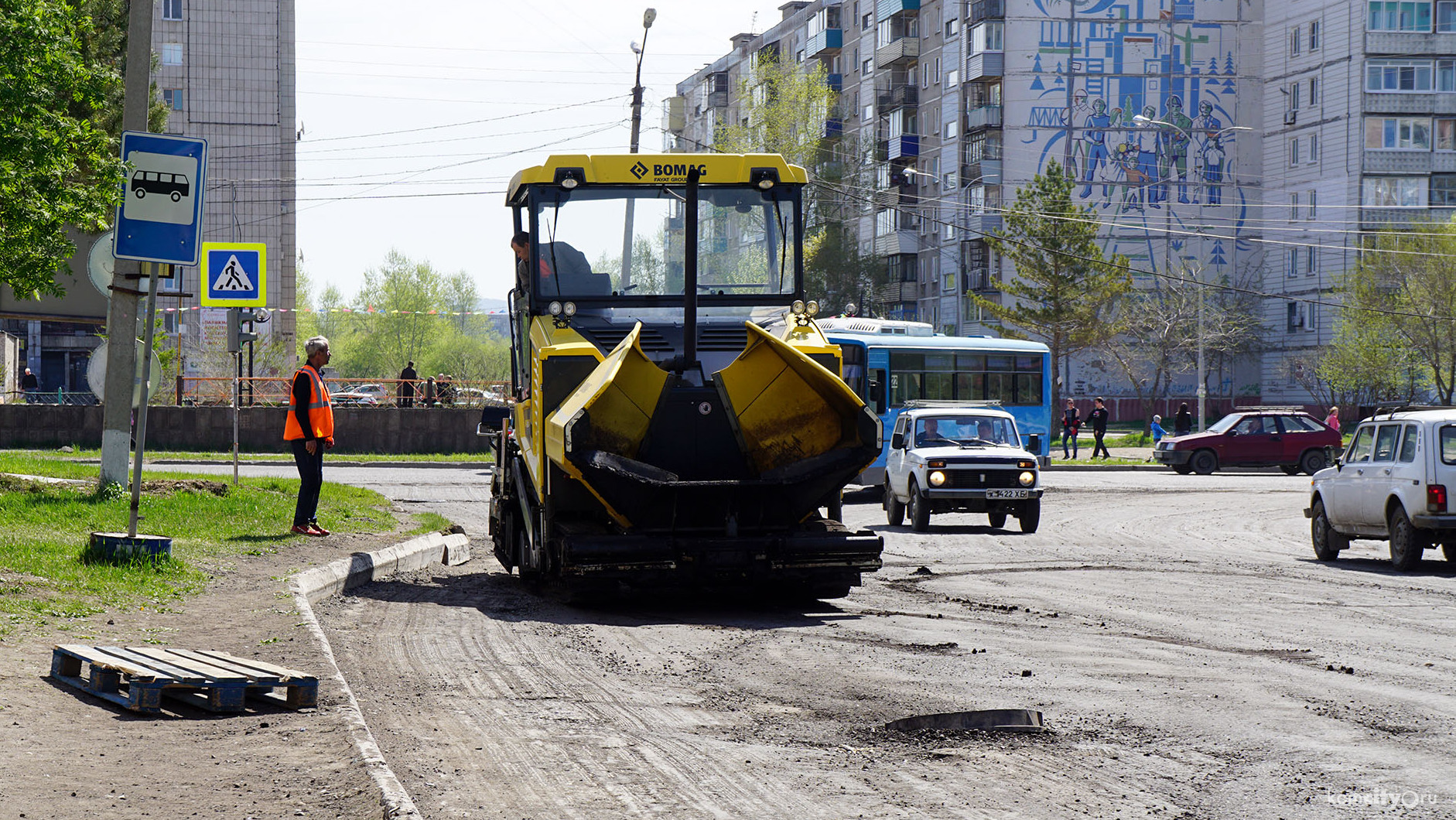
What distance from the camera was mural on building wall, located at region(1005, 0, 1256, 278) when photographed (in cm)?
7212

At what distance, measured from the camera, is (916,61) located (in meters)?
81.8

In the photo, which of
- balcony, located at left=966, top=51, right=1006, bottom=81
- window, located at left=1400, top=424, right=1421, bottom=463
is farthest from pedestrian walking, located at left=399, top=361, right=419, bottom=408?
balcony, located at left=966, top=51, right=1006, bottom=81

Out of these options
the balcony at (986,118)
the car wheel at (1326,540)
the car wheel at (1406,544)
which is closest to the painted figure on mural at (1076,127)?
the balcony at (986,118)

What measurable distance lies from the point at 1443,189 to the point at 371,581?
68.3m

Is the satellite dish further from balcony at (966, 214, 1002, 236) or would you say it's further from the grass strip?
balcony at (966, 214, 1002, 236)

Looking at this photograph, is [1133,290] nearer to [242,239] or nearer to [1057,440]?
[1057,440]

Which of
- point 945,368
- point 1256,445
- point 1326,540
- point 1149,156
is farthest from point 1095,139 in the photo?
point 1326,540

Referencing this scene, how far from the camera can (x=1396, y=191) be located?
68875 millimetres

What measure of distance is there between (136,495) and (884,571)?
6.95m

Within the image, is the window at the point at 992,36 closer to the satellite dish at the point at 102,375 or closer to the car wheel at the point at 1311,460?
the car wheel at the point at 1311,460

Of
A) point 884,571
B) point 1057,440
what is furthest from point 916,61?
point 884,571

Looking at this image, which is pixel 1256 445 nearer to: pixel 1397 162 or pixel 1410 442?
pixel 1410 442

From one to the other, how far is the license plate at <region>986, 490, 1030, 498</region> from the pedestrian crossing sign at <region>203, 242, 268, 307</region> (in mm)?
9969

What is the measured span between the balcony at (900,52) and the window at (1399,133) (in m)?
23.8
